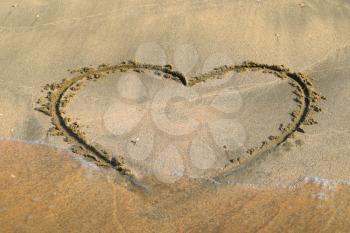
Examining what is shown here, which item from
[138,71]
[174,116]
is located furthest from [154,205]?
[138,71]

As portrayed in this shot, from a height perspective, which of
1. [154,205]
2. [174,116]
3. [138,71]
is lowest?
[154,205]

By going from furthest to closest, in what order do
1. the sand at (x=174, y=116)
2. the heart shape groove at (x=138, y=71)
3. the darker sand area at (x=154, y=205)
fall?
the heart shape groove at (x=138, y=71) → the sand at (x=174, y=116) → the darker sand area at (x=154, y=205)

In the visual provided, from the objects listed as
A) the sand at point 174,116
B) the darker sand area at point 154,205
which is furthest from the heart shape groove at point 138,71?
the darker sand area at point 154,205

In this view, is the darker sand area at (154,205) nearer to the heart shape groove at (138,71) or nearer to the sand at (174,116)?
the sand at (174,116)

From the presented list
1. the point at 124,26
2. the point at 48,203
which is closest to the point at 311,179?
the point at 48,203

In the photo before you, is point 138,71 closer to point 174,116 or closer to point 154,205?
point 174,116

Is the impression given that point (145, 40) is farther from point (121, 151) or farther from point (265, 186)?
point (265, 186)
